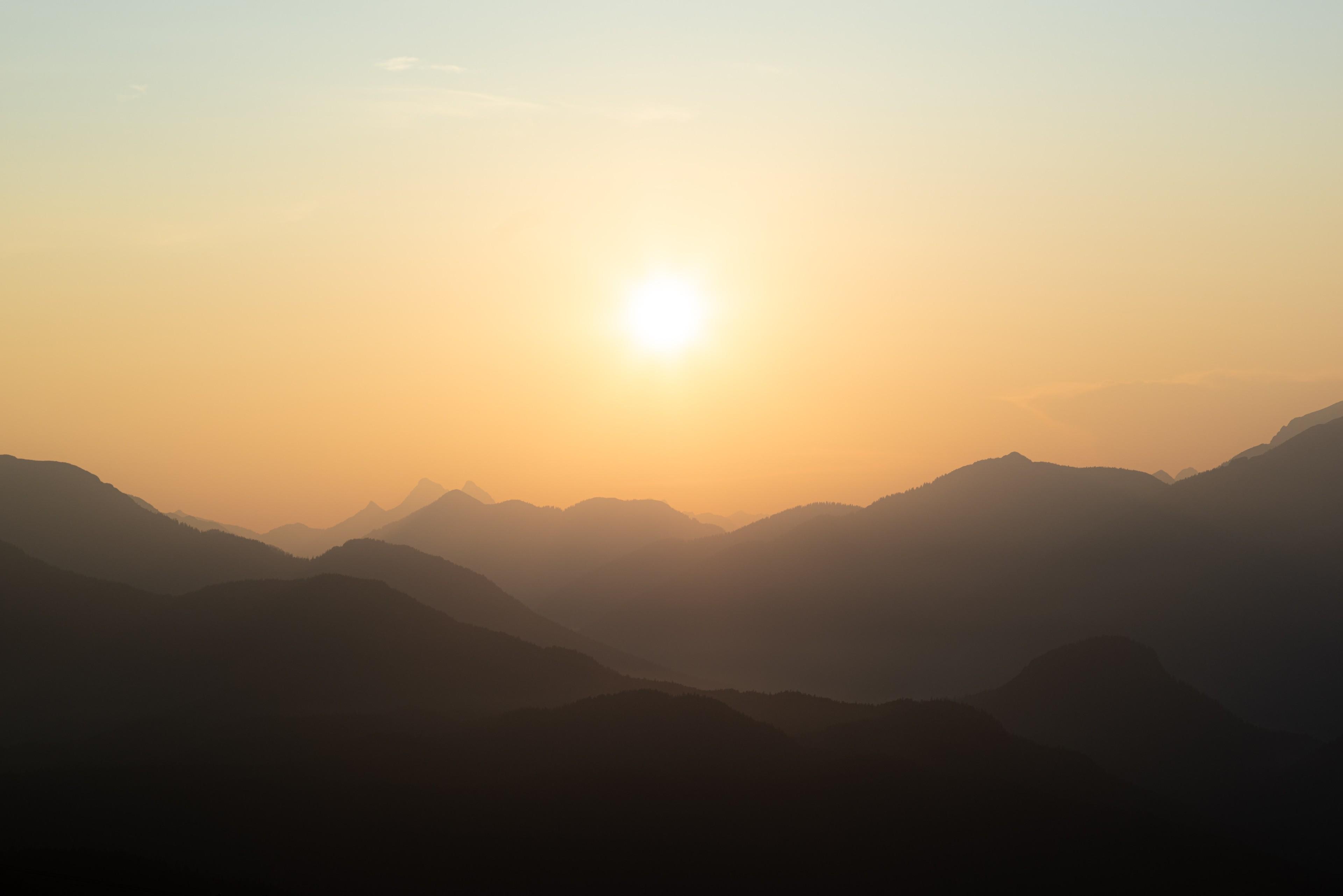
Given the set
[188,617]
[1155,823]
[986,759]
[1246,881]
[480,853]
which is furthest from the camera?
[188,617]

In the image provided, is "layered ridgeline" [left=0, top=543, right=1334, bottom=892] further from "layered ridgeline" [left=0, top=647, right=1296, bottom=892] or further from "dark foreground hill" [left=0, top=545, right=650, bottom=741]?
"dark foreground hill" [left=0, top=545, right=650, bottom=741]

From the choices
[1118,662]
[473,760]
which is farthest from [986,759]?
[1118,662]

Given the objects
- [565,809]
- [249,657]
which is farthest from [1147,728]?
[249,657]

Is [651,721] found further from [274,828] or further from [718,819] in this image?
[274,828]

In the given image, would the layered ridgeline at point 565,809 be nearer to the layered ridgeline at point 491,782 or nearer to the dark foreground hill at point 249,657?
the layered ridgeline at point 491,782

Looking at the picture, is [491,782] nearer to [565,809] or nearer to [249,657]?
[565,809]

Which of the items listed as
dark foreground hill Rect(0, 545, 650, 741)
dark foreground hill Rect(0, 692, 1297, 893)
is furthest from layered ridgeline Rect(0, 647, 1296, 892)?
dark foreground hill Rect(0, 545, 650, 741)
